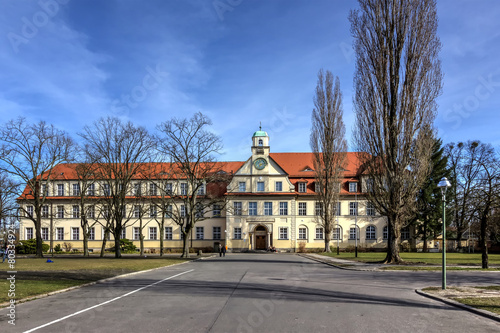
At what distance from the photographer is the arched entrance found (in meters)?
58.7

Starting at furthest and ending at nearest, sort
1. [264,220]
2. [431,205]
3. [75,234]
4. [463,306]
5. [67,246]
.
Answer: [75,234], [67,246], [264,220], [431,205], [463,306]

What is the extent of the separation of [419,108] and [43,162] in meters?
34.1

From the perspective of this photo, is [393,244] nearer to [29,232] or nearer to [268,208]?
[268,208]

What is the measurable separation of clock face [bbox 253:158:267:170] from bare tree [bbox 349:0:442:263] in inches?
1075

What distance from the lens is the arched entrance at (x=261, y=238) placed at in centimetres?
5872

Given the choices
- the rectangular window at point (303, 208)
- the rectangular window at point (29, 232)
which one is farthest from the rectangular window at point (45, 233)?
the rectangular window at point (303, 208)

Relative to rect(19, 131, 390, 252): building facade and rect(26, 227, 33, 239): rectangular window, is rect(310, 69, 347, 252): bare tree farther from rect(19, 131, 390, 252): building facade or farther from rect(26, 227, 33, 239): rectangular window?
rect(26, 227, 33, 239): rectangular window

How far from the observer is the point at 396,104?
30.5 metres

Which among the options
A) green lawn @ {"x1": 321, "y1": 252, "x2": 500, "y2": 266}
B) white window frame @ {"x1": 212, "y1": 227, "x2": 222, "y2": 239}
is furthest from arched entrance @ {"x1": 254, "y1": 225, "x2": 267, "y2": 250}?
green lawn @ {"x1": 321, "y1": 252, "x2": 500, "y2": 266}

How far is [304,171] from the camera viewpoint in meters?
62.9

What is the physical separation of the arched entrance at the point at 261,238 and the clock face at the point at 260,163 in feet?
26.3

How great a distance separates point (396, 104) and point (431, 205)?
31.9 metres

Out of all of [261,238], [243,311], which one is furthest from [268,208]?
[243,311]

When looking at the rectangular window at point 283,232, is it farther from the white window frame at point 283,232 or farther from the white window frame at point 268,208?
the white window frame at point 268,208
